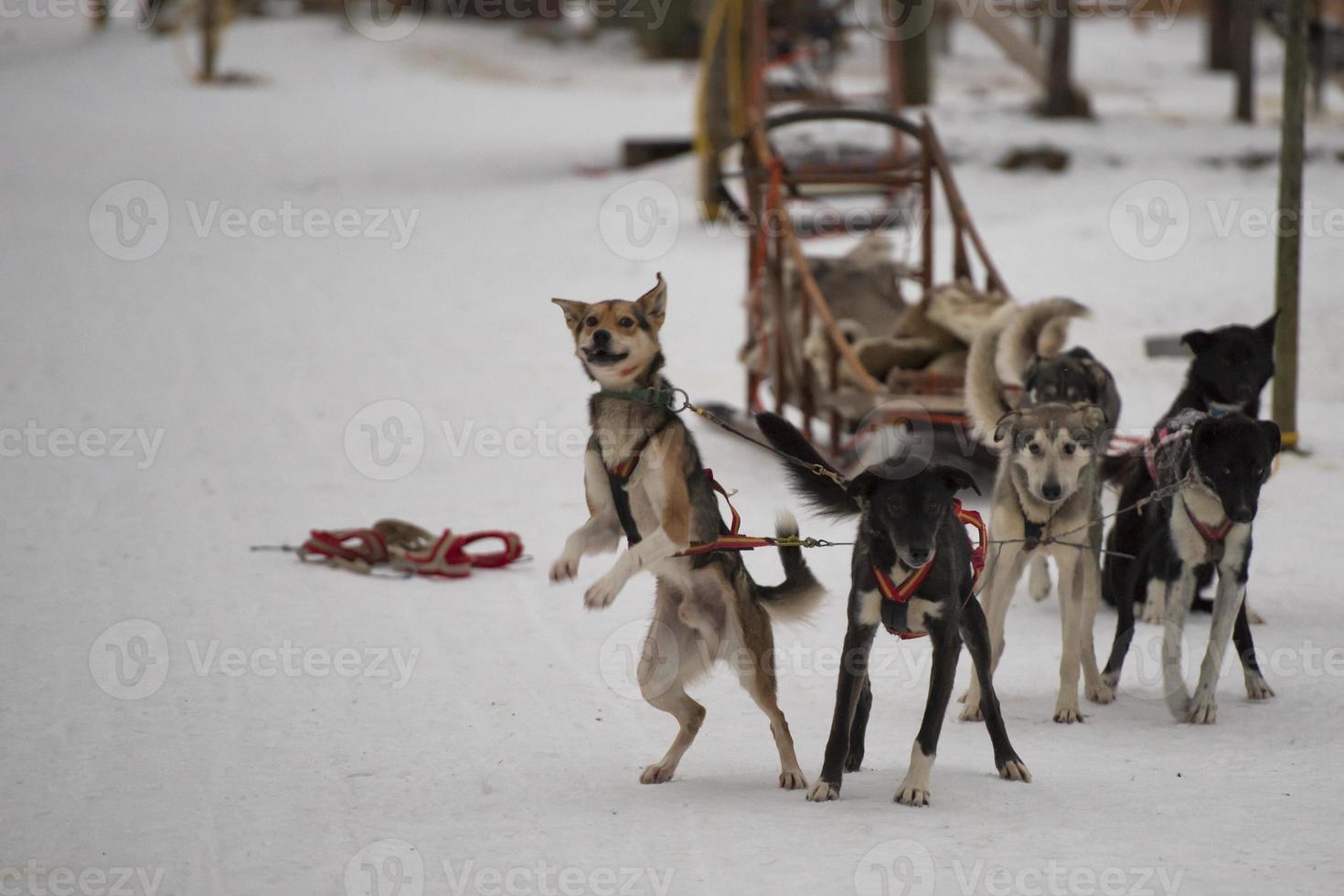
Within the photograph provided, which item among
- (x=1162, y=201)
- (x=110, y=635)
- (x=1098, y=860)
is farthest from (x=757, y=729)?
(x=1162, y=201)

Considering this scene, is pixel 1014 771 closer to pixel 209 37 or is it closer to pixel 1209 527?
pixel 1209 527

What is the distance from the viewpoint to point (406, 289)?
42.9 ft

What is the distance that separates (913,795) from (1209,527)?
5.05ft

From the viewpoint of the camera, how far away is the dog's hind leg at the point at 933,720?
13.0 ft

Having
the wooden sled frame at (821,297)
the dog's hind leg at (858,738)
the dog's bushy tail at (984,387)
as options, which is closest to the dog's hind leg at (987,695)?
the dog's hind leg at (858,738)

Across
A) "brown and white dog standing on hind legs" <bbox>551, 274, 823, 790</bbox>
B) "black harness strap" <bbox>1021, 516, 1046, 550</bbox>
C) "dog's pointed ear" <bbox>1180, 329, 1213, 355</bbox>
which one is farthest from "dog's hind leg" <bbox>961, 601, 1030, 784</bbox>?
"dog's pointed ear" <bbox>1180, 329, 1213, 355</bbox>

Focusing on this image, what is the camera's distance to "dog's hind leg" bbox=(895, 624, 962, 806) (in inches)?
156

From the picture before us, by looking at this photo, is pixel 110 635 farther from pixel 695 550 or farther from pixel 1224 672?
pixel 1224 672

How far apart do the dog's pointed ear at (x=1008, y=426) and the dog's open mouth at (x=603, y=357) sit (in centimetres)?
151

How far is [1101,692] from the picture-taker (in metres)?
5.10

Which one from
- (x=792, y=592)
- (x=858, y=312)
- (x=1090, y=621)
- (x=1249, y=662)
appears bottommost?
(x=1249, y=662)

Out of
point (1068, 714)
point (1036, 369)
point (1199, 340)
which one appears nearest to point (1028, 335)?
point (1036, 369)

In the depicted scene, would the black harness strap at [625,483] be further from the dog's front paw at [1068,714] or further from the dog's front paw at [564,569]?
the dog's front paw at [1068,714]

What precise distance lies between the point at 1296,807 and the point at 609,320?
2.33m
